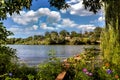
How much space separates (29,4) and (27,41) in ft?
326

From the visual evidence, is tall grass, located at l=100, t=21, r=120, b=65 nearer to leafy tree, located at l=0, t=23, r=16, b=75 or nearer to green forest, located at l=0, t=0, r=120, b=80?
green forest, located at l=0, t=0, r=120, b=80

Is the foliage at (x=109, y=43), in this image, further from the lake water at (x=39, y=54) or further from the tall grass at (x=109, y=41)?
the lake water at (x=39, y=54)

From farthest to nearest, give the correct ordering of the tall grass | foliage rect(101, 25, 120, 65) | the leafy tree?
the tall grass < foliage rect(101, 25, 120, 65) < the leafy tree

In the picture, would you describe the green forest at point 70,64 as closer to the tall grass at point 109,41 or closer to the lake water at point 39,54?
the tall grass at point 109,41

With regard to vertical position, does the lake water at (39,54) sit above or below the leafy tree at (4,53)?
below

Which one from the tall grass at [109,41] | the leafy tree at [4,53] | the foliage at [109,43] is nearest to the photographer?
the leafy tree at [4,53]

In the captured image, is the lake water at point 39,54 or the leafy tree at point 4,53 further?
the lake water at point 39,54

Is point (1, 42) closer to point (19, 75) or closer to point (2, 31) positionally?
point (2, 31)

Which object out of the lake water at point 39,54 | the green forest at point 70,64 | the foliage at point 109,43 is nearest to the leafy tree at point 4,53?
the green forest at point 70,64

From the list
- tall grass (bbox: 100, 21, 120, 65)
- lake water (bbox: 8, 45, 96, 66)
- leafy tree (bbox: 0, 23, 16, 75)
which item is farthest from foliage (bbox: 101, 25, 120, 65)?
leafy tree (bbox: 0, 23, 16, 75)

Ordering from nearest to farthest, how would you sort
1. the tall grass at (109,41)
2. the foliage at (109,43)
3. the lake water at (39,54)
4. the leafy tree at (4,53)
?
the leafy tree at (4,53), the foliage at (109,43), the tall grass at (109,41), the lake water at (39,54)

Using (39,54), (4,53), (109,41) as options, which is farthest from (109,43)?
(39,54)

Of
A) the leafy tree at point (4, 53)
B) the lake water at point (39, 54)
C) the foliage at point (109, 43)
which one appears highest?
the leafy tree at point (4, 53)

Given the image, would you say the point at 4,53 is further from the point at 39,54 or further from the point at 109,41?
the point at 39,54
